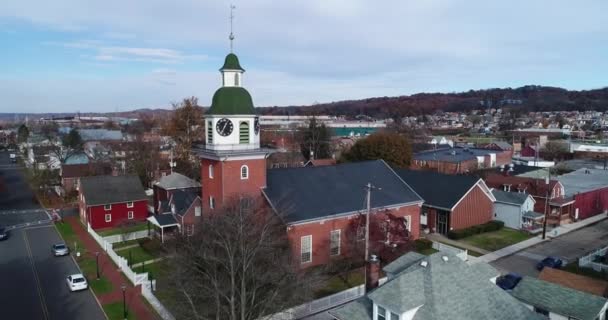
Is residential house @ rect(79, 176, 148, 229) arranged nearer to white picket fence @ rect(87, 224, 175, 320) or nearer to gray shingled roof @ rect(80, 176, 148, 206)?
gray shingled roof @ rect(80, 176, 148, 206)

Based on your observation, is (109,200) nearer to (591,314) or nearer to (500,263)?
(500,263)

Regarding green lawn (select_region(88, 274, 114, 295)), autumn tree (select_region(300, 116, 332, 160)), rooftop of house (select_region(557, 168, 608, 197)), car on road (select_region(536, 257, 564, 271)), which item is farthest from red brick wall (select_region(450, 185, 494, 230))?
autumn tree (select_region(300, 116, 332, 160))

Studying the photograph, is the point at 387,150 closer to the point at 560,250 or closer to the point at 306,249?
the point at 560,250

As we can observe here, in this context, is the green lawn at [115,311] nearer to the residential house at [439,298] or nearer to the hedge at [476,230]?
the residential house at [439,298]

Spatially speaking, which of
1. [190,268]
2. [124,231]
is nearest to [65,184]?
[124,231]

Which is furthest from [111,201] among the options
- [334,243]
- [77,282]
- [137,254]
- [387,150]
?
[387,150]

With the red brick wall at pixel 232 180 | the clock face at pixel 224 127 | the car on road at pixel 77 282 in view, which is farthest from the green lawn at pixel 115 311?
the clock face at pixel 224 127

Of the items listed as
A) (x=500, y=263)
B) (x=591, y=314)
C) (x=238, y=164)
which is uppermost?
(x=238, y=164)
